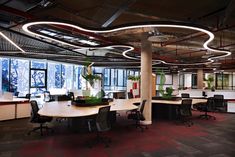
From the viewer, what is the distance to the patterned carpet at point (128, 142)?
448 cm

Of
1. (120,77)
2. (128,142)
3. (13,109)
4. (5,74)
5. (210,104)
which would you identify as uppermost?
(120,77)

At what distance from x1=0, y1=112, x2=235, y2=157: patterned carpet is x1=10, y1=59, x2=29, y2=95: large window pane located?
721cm

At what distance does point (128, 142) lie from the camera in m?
5.34

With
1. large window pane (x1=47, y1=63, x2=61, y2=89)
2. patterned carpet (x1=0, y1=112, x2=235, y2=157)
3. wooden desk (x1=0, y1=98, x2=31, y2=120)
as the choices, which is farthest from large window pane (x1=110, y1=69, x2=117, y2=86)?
patterned carpet (x1=0, y1=112, x2=235, y2=157)

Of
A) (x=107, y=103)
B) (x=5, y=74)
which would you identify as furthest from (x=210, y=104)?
(x=5, y=74)

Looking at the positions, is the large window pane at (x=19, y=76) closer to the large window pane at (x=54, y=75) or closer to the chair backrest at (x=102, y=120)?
the large window pane at (x=54, y=75)

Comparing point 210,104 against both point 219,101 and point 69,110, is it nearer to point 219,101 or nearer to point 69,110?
point 219,101

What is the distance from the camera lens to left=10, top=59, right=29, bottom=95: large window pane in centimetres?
1357

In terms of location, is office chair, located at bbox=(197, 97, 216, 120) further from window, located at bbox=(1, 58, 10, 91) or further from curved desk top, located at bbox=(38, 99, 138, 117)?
window, located at bbox=(1, 58, 10, 91)

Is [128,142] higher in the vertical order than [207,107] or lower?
lower

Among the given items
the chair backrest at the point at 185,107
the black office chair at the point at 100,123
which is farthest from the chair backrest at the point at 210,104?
the black office chair at the point at 100,123

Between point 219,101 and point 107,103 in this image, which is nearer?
point 107,103

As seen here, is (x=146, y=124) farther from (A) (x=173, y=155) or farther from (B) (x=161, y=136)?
(A) (x=173, y=155)

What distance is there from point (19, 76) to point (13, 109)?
20.6 feet
